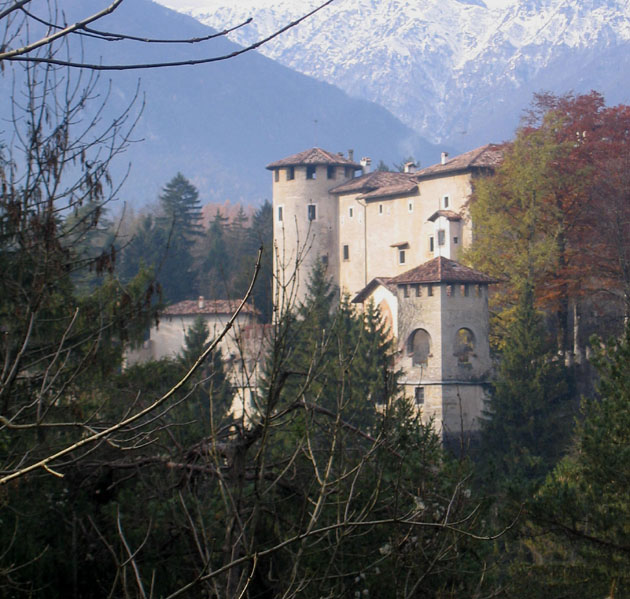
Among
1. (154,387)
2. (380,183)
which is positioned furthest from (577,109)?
(154,387)

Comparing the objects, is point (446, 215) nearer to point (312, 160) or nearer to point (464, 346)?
point (464, 346)

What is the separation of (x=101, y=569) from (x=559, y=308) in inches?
1035

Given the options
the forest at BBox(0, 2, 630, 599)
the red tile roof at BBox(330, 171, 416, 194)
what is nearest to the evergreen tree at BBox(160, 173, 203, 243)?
the red tile roof at BBox(330, 171, 416, 194)

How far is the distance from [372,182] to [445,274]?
42.6ft

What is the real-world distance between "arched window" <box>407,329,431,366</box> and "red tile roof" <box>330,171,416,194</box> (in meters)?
10.2

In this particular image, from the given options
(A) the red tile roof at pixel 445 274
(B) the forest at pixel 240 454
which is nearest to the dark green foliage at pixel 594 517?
(B) the forest at pixel 240 454

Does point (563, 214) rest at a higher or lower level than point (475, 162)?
lower

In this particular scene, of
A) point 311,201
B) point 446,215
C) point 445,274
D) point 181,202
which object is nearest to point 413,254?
point 446,215

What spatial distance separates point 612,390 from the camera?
551 inches

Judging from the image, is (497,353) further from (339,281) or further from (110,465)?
(110,465)

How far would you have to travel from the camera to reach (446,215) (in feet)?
127

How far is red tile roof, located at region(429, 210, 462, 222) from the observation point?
126 feet

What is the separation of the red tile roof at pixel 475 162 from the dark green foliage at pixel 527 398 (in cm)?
892

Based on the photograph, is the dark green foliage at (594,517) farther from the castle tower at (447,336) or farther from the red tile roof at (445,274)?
the red tile roof at (445,274)
